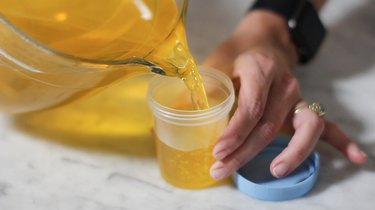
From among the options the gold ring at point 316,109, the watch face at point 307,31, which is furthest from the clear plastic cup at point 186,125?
the watch face at point 307,31

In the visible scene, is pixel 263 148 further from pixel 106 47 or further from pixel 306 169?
pixel 106 47

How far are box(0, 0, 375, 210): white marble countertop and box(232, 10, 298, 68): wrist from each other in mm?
48

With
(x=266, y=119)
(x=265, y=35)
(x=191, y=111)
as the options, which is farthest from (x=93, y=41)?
(x=265, y=35)

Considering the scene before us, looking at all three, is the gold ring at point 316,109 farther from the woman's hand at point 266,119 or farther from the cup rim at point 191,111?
the cup rim at point 191,111

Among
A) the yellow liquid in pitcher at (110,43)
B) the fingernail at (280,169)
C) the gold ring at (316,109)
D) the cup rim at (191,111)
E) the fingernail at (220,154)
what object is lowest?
the fingernail at (280,169)

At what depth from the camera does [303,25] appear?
0.92 m

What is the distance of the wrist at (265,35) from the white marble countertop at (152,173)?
0.16ft

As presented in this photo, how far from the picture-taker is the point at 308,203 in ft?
2.26

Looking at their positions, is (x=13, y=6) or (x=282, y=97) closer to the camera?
(x=13, y=6)

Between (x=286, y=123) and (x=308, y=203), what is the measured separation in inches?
5.6

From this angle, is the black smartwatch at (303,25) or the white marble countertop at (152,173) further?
the black smartwatch at (303,25)

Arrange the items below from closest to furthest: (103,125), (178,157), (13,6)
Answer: (13,6) < (178,157) < (103,125)

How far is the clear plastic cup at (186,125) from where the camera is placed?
68 cm

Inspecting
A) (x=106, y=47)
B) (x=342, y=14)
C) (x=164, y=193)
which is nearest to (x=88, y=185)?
(x=164, y=193)
